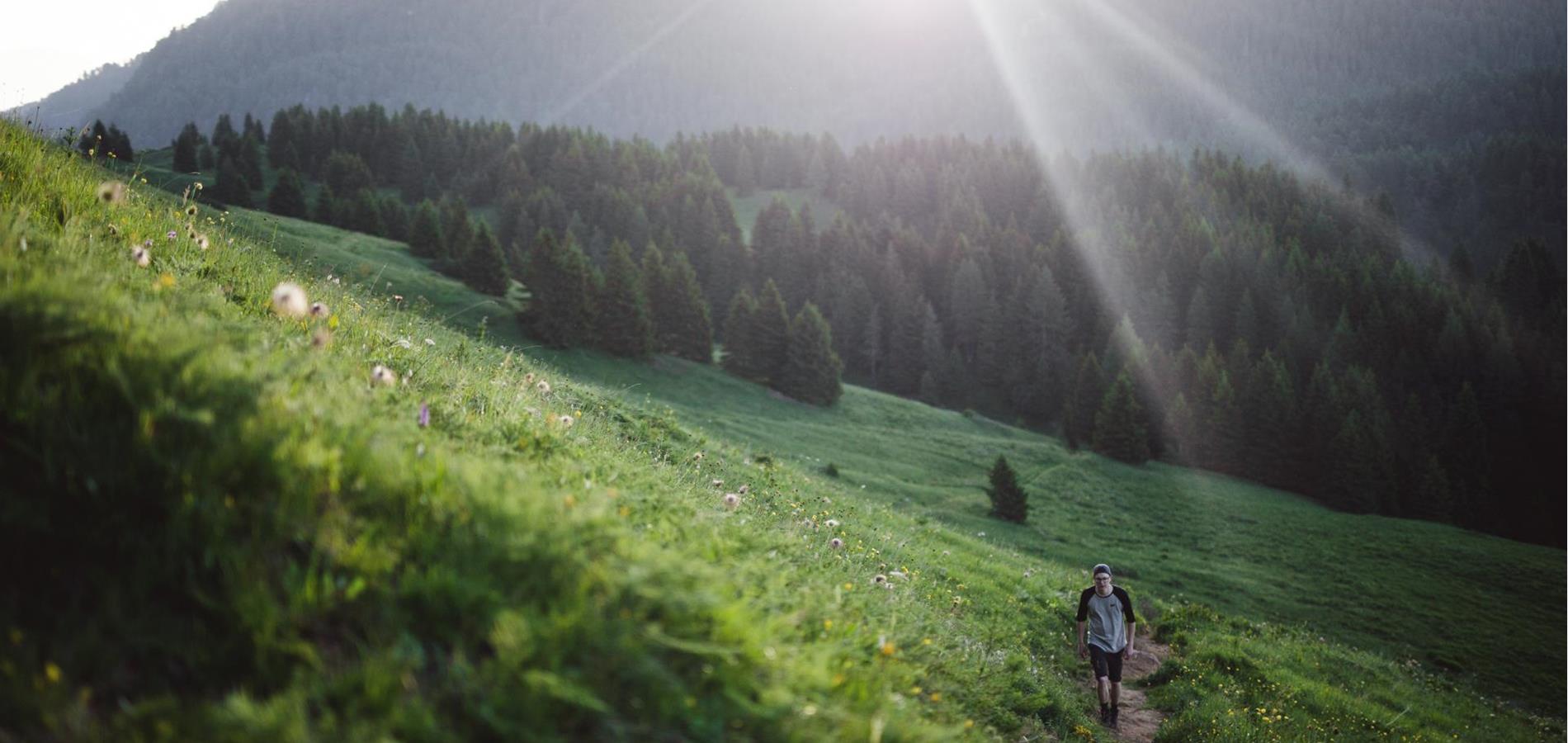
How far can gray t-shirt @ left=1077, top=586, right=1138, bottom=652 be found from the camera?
935cm

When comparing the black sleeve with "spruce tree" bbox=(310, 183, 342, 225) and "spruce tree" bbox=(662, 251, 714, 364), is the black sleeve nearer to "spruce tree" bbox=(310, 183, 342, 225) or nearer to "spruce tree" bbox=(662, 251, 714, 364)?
"spruce tree" bbox=(662, 251, 714, 364)

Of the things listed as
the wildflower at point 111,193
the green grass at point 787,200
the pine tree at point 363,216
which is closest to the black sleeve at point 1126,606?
the wildflower at point 111,193

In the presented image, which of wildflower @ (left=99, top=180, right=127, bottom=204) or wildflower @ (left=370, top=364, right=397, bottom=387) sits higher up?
wildflower @ (left=99, top=180, right=127, bottom=204)

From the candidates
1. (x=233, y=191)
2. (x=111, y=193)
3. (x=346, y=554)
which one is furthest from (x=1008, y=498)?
(x=233, y=191)

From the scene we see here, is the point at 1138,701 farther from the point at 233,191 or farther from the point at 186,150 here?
the point at 186,150

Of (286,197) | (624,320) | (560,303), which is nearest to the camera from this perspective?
(560,303)

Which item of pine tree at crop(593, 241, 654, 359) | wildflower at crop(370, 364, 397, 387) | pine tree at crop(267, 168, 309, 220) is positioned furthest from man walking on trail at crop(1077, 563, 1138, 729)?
pine tree at crop(267, 168, 309, 220)

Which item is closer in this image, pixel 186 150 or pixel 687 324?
pixel 687 324

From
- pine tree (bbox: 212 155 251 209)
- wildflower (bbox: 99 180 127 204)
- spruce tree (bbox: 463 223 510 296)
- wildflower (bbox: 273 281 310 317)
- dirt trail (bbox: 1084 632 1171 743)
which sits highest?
pine tree (bbox: 212 155 251 209)

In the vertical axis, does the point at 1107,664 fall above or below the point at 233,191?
below

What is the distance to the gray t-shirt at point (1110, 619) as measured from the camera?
9.35 meters

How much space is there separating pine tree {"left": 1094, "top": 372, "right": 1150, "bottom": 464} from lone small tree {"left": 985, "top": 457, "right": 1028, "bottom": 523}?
92.9 ft

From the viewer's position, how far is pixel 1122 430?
54.4 metres

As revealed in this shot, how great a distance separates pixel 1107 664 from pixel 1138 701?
86.9 inches
